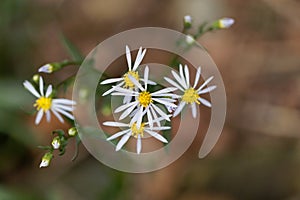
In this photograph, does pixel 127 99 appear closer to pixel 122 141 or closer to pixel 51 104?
pixel 122 141

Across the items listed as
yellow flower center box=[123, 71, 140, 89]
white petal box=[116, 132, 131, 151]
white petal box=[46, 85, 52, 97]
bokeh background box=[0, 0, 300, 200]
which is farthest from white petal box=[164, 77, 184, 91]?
bokeh background box=[0, 0, 300, 200]

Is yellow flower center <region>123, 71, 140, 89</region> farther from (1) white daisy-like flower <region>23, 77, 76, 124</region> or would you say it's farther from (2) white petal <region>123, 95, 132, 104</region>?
(1) white daisy-like flower <region>23, 77, 76, 124</region>

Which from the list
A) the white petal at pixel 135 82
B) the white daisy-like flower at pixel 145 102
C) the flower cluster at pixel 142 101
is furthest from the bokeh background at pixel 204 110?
the white petal at pixel 135 82

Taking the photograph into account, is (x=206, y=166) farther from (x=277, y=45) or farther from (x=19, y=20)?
(x=19, y=20)

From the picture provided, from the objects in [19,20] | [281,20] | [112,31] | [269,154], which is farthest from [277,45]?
[19,20]

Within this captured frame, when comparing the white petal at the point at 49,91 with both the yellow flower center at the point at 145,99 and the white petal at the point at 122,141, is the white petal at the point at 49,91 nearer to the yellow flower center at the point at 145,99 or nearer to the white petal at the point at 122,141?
the white petal at the point at 122,141

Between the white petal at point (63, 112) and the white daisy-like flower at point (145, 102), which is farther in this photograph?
the white petal at point (63, 112)

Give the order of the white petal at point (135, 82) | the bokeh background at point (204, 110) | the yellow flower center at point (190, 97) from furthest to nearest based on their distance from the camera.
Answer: the bokeh background at point (204, 110) < the yellow flower center at point (190, 97) < the white petal at point (135, 82)
